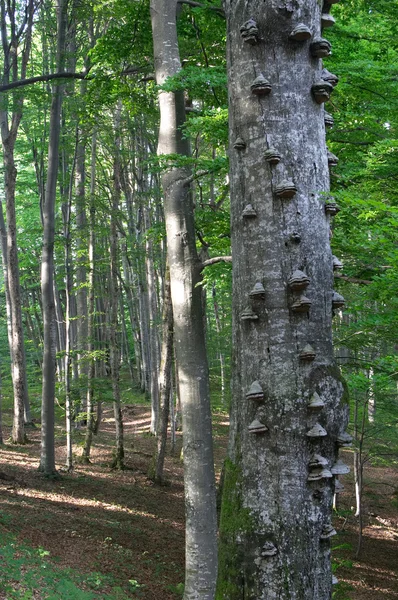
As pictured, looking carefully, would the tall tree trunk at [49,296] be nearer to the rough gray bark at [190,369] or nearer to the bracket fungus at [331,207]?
the rough gray bark at [190,369]

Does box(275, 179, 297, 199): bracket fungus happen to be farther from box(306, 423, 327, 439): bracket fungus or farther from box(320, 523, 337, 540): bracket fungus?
box(320, 523, 337, 540): bracket fungus

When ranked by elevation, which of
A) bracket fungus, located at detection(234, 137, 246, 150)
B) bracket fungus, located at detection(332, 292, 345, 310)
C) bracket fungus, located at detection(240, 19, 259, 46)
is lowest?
bracket fungus, located at detection(332, 292, 345, 310)

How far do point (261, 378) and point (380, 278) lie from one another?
2326 millimetres

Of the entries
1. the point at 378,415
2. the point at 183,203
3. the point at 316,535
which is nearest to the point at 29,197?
the point at 378,415

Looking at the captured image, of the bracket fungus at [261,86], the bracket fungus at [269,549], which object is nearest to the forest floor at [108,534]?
the bracket fungus at [269,549]

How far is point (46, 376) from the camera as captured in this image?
11.6 metres

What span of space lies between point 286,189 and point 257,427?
0.88m

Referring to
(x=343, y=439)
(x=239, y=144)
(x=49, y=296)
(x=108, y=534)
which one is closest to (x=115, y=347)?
(x=49, y=296)

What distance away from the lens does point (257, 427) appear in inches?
79.0

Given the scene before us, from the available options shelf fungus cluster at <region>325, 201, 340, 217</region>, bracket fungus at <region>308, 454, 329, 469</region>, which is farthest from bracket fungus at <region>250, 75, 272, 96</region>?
bracket fungus at <region>308, 454, 329, 469</region>

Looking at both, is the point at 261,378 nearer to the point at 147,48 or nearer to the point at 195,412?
the point at 195,412

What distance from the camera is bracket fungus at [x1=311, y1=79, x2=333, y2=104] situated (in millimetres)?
2148

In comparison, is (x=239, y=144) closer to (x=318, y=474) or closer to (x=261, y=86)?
(x=261, y=86)

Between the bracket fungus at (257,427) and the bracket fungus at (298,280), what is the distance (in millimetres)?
507
